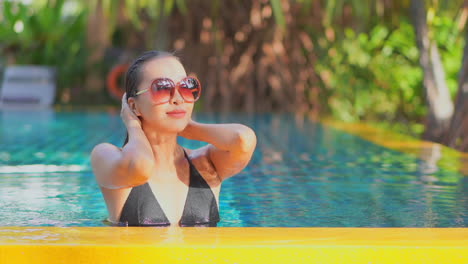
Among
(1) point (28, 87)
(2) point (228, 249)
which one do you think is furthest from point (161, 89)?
(1) point (28, 87)

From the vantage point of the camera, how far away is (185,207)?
302 cm

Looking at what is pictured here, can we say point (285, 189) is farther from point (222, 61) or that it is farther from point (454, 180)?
point (222, 61)

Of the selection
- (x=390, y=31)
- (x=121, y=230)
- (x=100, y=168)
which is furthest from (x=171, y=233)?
(x=390, y=31)

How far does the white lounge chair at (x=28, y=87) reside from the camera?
12.5 m

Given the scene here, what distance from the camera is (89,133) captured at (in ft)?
25.6

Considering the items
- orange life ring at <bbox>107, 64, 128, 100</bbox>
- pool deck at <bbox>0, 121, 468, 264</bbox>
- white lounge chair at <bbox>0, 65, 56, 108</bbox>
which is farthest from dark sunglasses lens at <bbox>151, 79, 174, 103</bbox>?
white lounge chair at <bbox>0, 65, 56, 108</bbox>

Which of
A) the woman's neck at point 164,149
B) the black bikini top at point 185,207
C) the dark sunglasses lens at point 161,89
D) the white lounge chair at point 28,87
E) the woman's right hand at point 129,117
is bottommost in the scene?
the white lounge chair at point 28,87

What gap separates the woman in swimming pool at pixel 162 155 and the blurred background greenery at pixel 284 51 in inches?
156

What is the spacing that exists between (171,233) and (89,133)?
5.30 m

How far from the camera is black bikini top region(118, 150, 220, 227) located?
9.68ft

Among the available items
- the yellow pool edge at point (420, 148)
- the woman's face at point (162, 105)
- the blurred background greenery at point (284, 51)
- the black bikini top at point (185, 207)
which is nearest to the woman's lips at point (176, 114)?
the woman's face at point (162, 105)

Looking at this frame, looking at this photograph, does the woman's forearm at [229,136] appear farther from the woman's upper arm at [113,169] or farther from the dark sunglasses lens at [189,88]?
the woman's upper arm at [113,169]

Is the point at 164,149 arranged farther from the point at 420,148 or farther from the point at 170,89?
the point at 420,148

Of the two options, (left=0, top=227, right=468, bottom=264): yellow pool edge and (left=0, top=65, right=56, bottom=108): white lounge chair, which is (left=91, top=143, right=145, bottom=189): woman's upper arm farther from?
(left=0, top=65, right=56, bottom=108): white lounge chair
